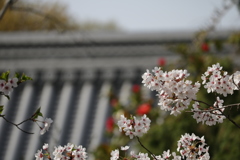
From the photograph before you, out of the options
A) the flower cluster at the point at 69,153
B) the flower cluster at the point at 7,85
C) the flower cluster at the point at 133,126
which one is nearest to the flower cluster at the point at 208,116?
the flower cluster at the point at 133,126

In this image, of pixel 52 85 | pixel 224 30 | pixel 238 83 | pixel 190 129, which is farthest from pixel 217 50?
pixel 238 83

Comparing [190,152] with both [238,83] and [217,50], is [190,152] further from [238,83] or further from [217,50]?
[217,50]

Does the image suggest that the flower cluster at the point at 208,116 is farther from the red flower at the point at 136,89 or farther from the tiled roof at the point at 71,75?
the tiled roof at the point at 71,75

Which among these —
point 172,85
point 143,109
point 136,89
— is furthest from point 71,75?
point 172,85

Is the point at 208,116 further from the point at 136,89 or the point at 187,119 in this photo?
the point at 136,89

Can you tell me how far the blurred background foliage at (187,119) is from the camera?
3859mm

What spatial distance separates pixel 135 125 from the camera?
2.13m

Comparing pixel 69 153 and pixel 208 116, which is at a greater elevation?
pixel 208 116

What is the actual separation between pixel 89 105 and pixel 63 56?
2.06 feet

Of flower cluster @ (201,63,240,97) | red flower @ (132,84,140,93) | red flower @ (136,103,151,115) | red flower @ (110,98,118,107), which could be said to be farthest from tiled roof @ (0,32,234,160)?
flower cluster @ (201,63,240,97)

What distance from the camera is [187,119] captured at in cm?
415

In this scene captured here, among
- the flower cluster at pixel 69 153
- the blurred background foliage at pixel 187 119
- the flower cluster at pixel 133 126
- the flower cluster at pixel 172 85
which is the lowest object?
the flower cluster at pixel 69 153

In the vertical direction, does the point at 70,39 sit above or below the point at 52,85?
above

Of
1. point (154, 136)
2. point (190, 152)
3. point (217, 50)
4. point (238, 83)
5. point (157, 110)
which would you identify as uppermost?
point (217, 50)
